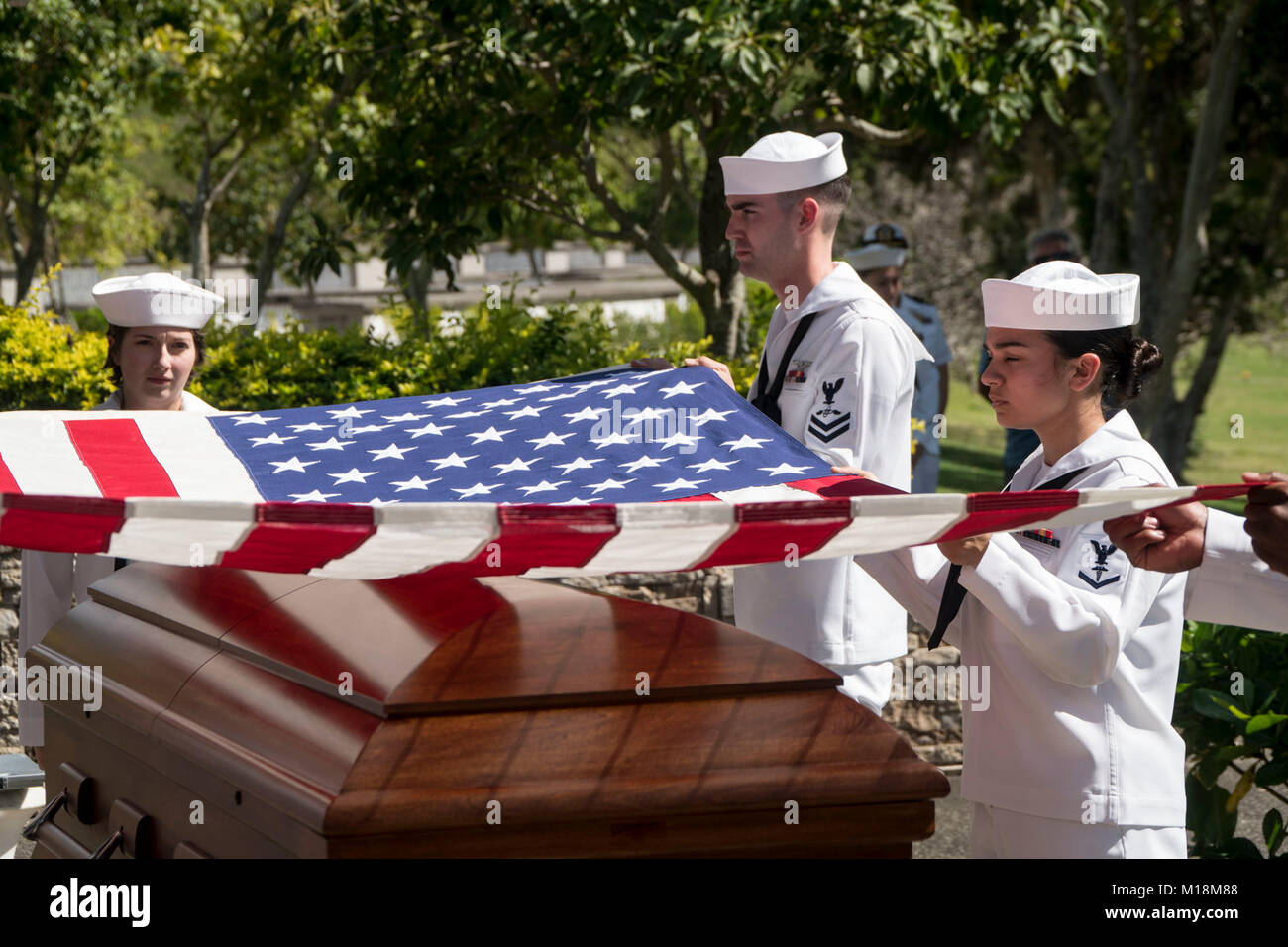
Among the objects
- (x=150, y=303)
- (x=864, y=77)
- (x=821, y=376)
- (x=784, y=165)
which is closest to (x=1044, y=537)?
(x=821, y=376)

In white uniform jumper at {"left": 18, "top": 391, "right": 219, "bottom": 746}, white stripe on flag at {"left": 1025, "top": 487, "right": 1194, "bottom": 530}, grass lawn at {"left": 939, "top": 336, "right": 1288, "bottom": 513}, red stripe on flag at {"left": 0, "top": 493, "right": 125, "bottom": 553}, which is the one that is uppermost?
red stripe on flag at {"left": 0, "top": 493, "right": 125, "bottom": 553}

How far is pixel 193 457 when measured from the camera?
11.1 feet

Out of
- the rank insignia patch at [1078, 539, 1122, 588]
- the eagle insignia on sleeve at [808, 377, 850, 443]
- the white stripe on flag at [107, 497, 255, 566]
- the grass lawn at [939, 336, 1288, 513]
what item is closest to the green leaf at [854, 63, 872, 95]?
the eagle insignia on sleeve at [808, 377, 850, 443]

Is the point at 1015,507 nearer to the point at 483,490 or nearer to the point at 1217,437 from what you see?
the point at 483,490

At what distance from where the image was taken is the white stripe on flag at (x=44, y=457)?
9.85 feet

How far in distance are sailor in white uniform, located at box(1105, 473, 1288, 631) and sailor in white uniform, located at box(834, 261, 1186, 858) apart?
2.6 inches

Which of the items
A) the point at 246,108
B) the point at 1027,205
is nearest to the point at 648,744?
the point at 246,108

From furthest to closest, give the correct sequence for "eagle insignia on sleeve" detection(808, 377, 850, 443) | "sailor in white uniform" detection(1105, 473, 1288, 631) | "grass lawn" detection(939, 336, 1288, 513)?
"grass lawn" detection(939, 336, 1288, 513) → "eagle insignia on sleeve" detection(808, 377, 850, 443) → "sailor in white uniform" detection(1105, 473, 1288, 631)

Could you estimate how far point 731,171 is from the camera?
3.89 m

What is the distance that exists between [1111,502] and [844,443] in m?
1.08

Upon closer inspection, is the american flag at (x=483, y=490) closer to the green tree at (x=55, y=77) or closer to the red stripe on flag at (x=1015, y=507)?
the red stripe on flag at (x=1015, y=507)

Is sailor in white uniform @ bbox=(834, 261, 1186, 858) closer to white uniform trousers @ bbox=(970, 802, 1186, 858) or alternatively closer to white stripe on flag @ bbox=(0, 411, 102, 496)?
white uniform trousers @ bbox=(970, 802, 1186, 858)

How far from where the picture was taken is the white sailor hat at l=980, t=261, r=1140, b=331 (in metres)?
2.75
